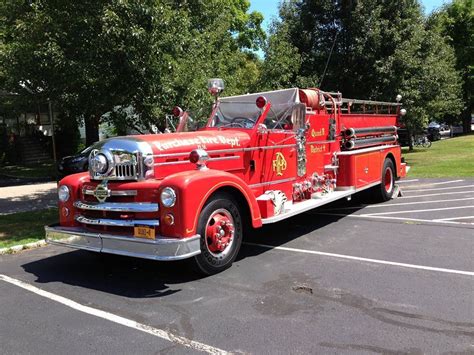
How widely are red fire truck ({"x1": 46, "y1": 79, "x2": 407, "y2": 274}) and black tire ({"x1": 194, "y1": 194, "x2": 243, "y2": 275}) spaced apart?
1 cm

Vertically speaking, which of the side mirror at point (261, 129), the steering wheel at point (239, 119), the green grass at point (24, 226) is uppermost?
the steering wheel at point (239, 119)

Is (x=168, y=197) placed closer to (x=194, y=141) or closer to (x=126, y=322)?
(x=194, y=141)

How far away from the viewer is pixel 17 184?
59.6 feet

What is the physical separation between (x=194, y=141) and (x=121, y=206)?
4.21 ft

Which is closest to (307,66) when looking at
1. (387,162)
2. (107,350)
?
(387,162)

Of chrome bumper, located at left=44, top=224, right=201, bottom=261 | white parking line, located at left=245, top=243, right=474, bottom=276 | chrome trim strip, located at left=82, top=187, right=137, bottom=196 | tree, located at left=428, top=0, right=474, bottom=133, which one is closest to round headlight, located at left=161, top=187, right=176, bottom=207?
chrome bumper, located at left=44, top=224, right=201, bottom=261

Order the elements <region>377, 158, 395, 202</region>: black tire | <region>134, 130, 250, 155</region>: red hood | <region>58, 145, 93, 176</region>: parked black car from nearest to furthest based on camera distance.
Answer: <region>134, 130, 250, 155</region>: red hood, <region>377, 158, 395, 202</region>: black tire, <region>58, 145, 93, 176</region>: parked black car

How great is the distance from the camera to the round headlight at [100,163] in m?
5.67

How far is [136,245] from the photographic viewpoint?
16.6 ft

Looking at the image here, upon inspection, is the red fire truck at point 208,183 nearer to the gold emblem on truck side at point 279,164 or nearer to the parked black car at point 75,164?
the gold emblem on truck side at point 279,164

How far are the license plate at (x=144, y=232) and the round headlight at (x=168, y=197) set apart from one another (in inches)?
12.8

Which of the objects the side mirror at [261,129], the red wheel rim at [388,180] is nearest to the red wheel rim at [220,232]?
the side mirror at [261,129]

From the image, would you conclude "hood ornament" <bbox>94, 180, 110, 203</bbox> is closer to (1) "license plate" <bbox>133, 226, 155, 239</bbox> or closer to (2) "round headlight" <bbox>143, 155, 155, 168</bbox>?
(2) "round headlight" <bbox>143, 155, 155, 168</bbox>

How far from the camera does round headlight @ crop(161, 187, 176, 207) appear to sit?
514cm
